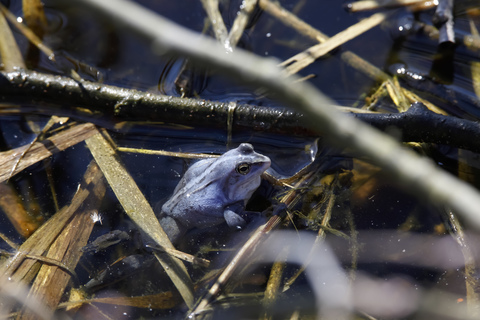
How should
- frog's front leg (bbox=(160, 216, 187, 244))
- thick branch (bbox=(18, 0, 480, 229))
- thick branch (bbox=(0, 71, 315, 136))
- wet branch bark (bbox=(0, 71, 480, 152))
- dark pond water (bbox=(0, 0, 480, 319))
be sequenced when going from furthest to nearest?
thick branch (bbox=(0, 71, 315, 136)) → frog's front leg (bbox=(160, 216, 187, 244)) → wet branch bark (bbox=(0, 71, 480, 152)) → dark pond water (bbox=(0, 0, 480, 319)) → thick branch (bbox=(18, 0, 480, 229))

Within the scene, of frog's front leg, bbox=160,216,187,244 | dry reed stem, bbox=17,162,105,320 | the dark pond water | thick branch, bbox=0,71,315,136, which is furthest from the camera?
thick branch, bbox=0,71,315,136

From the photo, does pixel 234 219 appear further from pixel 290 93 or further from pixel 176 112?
pixel 290 93

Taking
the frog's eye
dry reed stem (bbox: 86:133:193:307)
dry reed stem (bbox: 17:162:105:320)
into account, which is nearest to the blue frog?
the frog's eye

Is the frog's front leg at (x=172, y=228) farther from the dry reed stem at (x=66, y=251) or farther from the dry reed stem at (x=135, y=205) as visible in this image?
the dry reed stem at (x=66, y=251)

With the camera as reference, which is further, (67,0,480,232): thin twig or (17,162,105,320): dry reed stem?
(17,162,105,320): dry reed stem

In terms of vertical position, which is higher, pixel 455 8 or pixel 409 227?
pixel 455 8

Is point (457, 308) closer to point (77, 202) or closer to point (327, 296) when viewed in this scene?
point (327, 296)

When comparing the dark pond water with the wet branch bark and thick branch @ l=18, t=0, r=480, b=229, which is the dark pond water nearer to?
the wet branch bark

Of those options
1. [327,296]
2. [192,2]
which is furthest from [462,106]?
[192,2]
